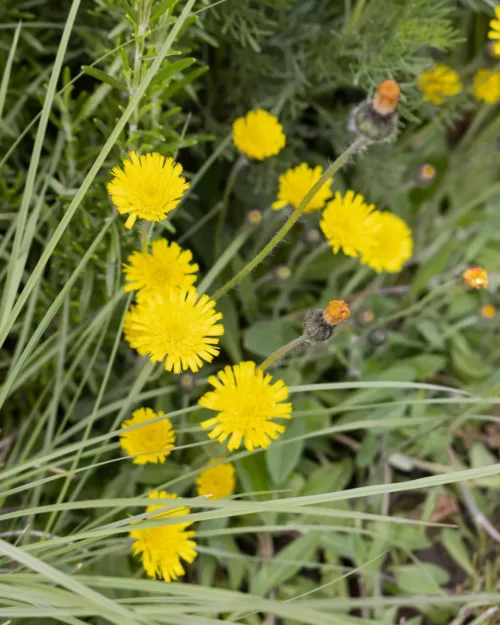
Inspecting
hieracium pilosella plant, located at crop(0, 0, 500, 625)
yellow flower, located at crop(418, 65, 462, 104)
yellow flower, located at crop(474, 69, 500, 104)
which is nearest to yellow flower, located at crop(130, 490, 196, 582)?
hieracium pilosella plant, located at crop(0, 0, 500, 625)

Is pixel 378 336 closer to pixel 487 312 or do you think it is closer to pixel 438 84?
pixel 487 312

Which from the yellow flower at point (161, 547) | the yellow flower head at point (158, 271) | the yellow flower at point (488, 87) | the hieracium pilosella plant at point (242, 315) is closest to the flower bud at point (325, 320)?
the hieracium pilosella plant at point (242, 315)

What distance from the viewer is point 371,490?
0.66 meters

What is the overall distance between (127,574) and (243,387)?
392 millimetres

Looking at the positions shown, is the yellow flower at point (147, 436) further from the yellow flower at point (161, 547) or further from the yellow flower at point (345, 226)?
the yellow flower at point (345, 226)

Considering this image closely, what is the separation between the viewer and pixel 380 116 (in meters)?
0.67

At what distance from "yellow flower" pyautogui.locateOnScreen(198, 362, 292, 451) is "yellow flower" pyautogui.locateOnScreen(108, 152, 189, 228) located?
0.21m

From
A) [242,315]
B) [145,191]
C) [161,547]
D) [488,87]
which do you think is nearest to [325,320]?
[145,191]

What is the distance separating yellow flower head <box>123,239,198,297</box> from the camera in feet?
2.60

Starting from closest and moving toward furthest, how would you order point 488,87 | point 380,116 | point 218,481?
point 380,116 < point 218,481 < point 488,87

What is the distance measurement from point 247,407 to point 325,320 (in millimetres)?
140

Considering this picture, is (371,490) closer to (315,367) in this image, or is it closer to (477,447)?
(315,367)

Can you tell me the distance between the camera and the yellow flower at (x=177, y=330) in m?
0.72

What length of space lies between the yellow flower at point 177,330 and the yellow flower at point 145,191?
105 mm
